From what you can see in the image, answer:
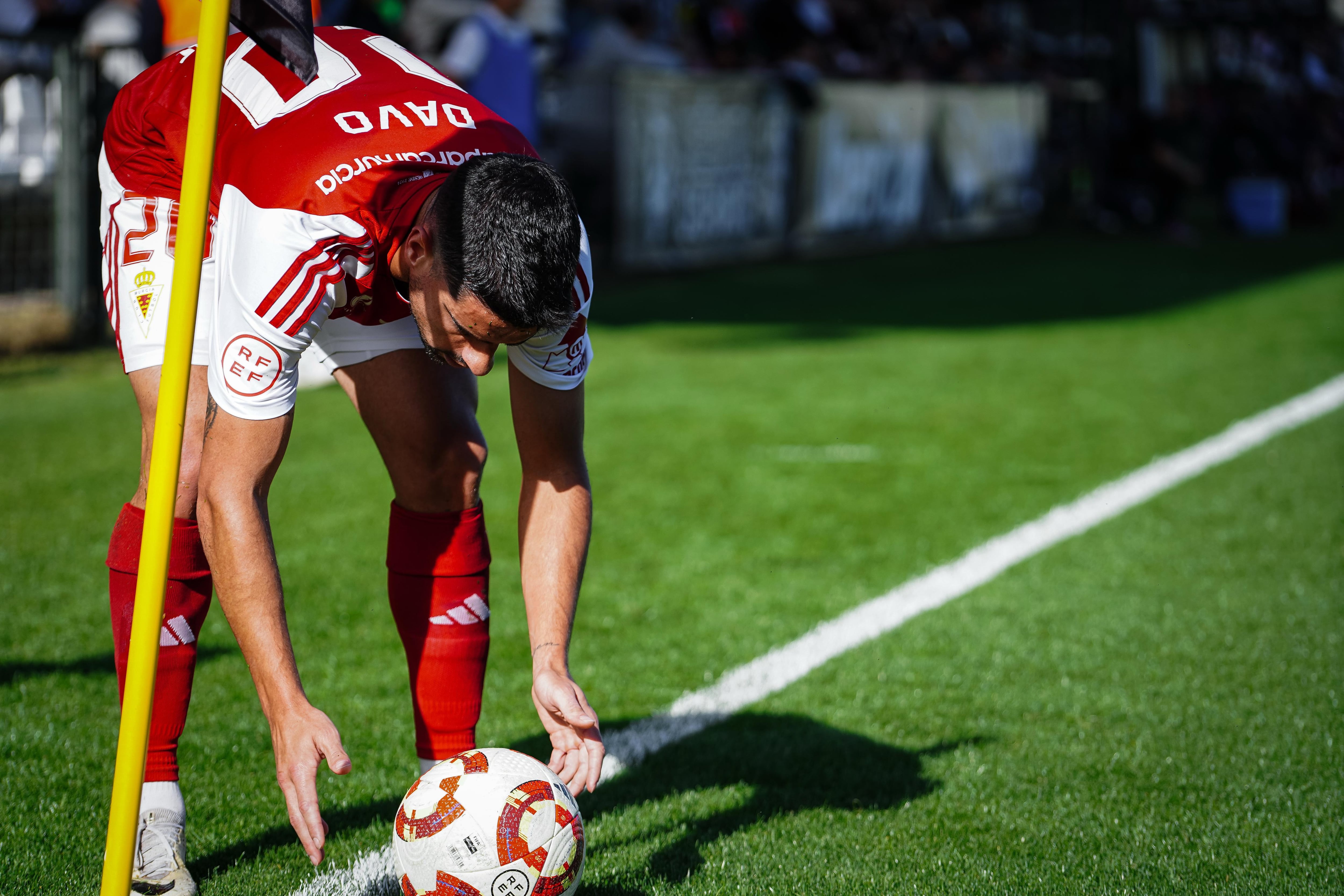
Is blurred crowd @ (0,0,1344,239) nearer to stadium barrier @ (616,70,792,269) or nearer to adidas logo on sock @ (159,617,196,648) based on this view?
stadium barrier @ (616,70,792,269)

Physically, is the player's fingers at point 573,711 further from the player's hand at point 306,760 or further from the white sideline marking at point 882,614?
the white sideline marking at point 882,614

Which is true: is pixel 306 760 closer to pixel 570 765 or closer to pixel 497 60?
pixel 570 765

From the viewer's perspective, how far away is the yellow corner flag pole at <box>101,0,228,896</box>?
A: 6.45 ft

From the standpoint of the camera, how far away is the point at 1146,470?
629 cm

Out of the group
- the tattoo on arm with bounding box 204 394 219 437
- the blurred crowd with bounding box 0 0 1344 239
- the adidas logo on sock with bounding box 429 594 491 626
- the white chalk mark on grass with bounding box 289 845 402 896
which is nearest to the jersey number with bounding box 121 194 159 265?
the tattoo on arm with bounding box 204 394 219 437

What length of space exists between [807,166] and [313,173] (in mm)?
13208

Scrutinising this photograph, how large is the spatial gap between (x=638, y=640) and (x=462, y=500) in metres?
1.40

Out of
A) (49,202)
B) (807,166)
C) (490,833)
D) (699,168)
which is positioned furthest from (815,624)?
(807,166)

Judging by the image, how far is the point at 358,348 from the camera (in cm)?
278

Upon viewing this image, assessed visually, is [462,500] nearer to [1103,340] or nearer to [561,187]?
[561,187]

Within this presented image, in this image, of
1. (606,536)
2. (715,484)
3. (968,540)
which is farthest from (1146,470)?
(606,536)

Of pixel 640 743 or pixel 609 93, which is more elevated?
pixel 609 93

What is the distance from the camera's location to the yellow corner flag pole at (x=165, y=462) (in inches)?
77.4

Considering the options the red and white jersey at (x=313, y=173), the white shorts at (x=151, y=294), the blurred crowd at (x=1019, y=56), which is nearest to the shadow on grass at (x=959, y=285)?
the blurred crowd at (x=1019, y=56)
